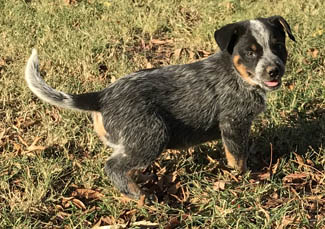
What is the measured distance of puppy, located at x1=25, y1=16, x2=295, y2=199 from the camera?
3.79 meters

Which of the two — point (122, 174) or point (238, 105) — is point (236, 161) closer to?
point (238, 105)

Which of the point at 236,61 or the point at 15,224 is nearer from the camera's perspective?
the point at 15,224

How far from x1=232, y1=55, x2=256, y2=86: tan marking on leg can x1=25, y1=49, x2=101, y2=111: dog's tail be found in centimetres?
125

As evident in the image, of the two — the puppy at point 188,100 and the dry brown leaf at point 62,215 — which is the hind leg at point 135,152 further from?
the dry brown leaf at point 62,215

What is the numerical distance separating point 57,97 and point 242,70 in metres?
1.59

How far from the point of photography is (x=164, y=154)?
4551mm

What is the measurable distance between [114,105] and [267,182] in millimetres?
1571

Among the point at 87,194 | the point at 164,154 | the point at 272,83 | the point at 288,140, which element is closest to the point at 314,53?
the point at 288,140

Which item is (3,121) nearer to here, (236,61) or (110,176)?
(110,176)

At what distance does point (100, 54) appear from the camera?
5969 millimetres

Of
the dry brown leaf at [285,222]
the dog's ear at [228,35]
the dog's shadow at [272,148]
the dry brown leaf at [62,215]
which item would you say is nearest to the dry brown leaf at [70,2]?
the dog's shadow at [272,148]

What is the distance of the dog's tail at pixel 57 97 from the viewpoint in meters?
3.75

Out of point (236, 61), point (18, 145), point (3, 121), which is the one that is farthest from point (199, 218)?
point (3, 121)

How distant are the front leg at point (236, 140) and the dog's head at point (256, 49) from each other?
41 cm
